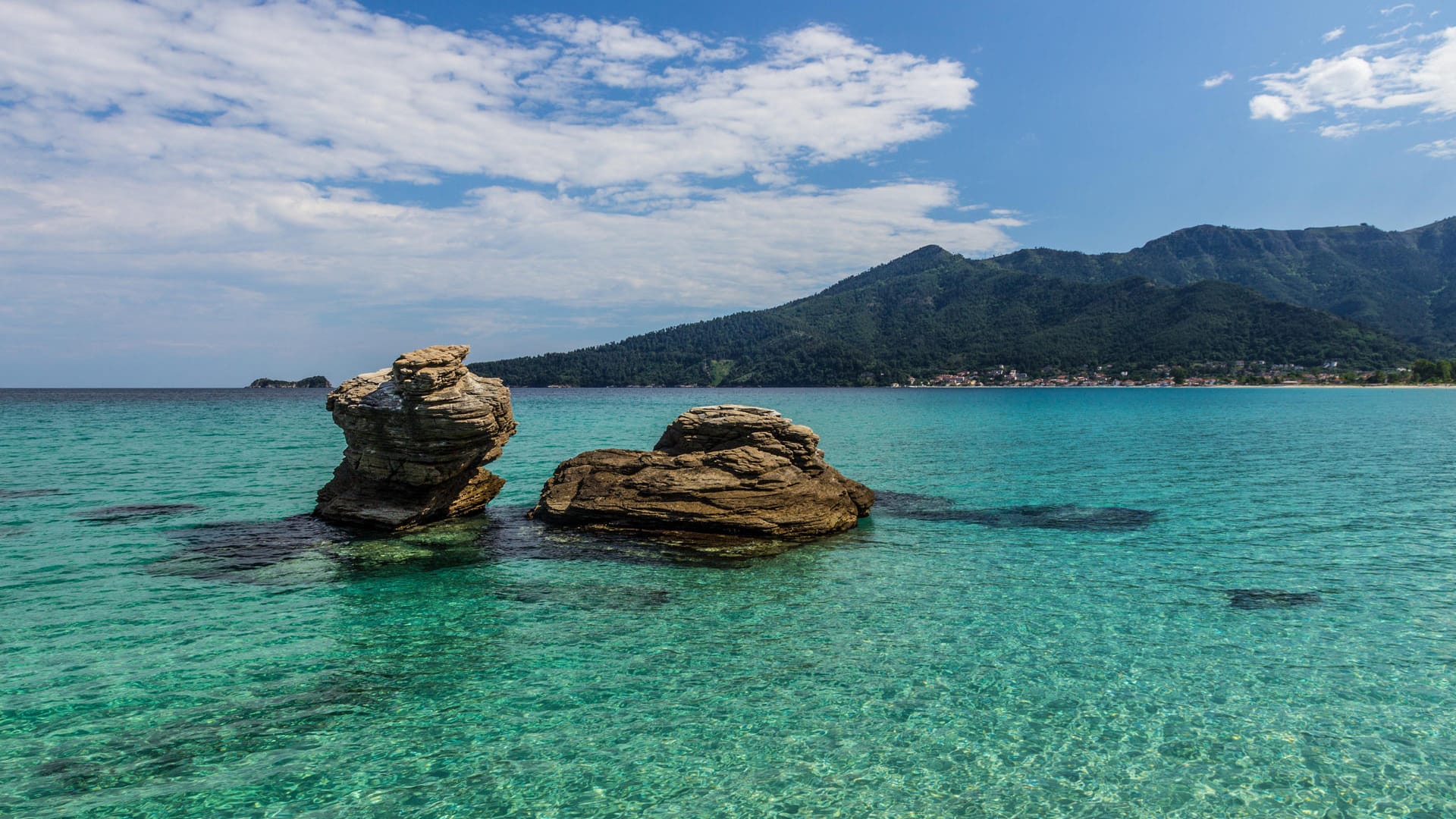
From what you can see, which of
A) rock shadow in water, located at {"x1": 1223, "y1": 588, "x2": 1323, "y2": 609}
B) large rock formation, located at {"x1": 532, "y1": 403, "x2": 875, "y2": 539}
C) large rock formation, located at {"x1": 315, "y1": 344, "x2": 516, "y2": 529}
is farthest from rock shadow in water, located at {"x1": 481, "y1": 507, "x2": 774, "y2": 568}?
rock shadow in water, located at {"x1": 1223, "y1": 588, "x2": 1323, "y2": 609}

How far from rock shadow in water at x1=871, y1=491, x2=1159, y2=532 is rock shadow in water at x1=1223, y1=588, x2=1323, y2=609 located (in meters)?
7.00

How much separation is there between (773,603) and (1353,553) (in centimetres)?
1574

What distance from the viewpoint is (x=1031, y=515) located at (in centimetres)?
2525

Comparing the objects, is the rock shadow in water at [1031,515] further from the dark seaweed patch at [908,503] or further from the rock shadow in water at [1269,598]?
the rock shadow in water at [1269,598]

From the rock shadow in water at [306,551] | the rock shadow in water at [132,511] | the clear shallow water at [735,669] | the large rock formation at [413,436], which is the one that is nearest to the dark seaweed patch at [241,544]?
the rock shadow in water at [306,551]

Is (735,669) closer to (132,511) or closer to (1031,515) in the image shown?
(1031,515)

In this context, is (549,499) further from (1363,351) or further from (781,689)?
(1363,351)

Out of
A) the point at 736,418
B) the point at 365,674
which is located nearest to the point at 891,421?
the point at 736,418

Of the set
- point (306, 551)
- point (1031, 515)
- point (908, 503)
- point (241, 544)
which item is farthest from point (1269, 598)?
point (241, 544)

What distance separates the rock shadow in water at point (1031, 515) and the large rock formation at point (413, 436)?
46.0 ft

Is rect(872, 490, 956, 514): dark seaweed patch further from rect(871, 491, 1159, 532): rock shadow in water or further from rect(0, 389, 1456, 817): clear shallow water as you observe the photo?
rect(0, 389, 1456, 817): clear shallow water

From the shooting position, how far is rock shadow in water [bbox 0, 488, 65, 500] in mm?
28562

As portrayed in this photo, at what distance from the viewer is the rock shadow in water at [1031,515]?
23.3 m

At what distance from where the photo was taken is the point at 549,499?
24516mm
